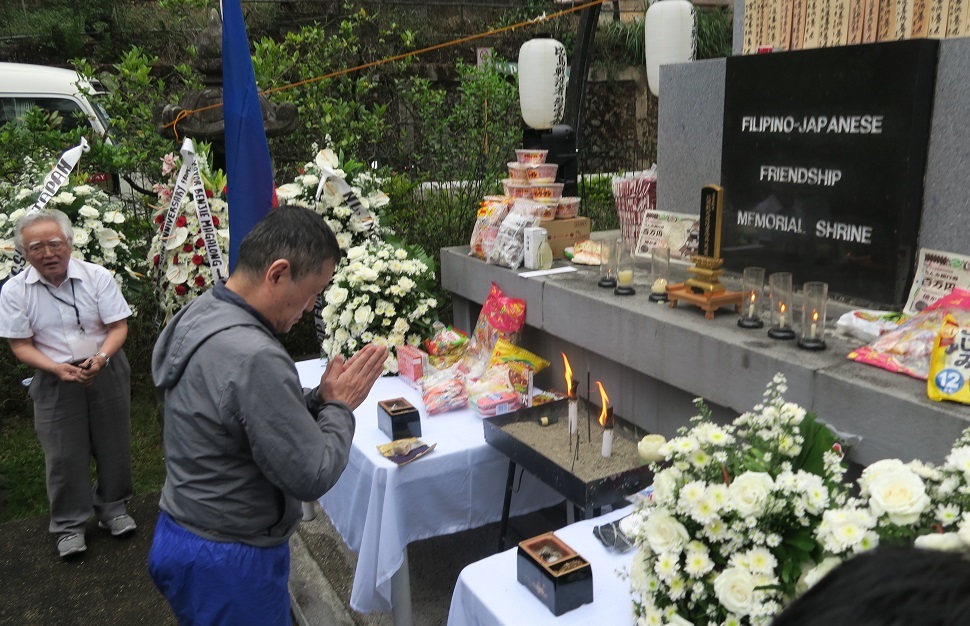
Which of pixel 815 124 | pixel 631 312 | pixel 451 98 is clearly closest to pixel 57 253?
pixel 631 312

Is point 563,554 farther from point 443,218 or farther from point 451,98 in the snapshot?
point 451,98

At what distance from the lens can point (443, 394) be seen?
10.8 feet

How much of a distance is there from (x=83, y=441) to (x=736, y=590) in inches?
142

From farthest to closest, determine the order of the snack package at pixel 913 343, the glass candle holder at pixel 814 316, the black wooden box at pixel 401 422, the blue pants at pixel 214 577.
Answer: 1. the black wooden box at pixel 401 422
2. the glass candle holder at pixel 814 316
3. the snack package at pixel 913 343
4. the blue pants at pixel 214 577

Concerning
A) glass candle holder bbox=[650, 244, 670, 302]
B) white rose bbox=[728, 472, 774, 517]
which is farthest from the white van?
white rose bbox=[728, 472, 774, 517]

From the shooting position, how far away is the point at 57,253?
3.65m

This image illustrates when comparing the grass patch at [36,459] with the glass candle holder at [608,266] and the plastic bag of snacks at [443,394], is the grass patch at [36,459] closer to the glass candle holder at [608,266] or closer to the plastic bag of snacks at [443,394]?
the plastic bag of snacks at [443,394]

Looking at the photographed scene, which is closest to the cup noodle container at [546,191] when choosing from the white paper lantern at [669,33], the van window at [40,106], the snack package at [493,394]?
the white paper lantern at [669,33]

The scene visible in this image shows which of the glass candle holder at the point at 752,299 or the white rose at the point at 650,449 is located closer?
the white rose at the point at 650,449

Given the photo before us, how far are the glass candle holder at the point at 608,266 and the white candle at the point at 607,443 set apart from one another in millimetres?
925

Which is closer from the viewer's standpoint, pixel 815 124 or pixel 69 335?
pixel 815 124

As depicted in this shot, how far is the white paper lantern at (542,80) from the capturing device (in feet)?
18.7

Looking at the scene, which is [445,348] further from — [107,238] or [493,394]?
[107,238]

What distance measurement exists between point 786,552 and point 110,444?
3.64 metres
